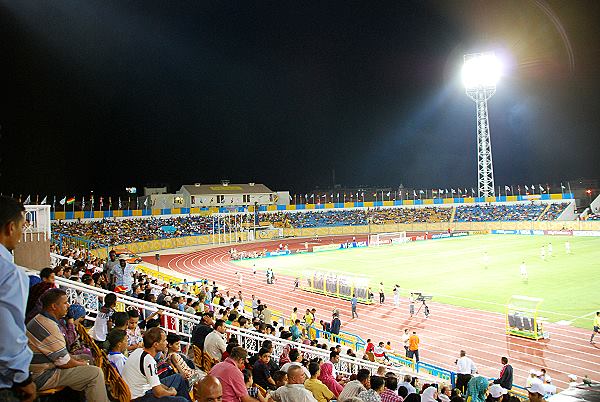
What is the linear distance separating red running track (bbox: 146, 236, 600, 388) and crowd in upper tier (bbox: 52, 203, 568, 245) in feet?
100.0

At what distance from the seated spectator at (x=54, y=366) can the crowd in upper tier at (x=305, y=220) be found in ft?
179

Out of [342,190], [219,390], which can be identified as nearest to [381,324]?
[219,390]

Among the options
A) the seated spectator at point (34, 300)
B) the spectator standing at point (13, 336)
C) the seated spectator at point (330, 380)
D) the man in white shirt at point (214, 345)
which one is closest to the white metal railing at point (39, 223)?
the man in white shirt at point (214, 345)

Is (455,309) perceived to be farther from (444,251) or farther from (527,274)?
(444,251)

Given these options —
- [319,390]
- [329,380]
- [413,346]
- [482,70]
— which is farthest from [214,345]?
[482,70]

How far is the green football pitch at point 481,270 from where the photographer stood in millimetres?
27312

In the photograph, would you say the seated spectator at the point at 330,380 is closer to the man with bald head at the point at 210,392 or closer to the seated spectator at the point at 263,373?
the seated spectator at the point at 263,373

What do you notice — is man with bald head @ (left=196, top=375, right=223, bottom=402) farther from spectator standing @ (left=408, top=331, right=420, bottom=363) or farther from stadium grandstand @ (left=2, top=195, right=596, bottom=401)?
spectator standing @ (left=408, top=331, right=420, bottom=363)

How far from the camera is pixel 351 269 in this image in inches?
1638

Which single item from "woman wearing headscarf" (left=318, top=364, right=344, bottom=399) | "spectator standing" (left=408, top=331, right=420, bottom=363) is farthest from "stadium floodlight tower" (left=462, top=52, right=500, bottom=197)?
"woman wearing headscarf" (left=318, top=364, right=344, bottom=399)

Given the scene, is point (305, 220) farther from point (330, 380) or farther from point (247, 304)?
point (330, 380)

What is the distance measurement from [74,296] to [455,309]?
21.5m

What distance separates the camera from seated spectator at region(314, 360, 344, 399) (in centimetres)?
850

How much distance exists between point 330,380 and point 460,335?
15.5 metres
